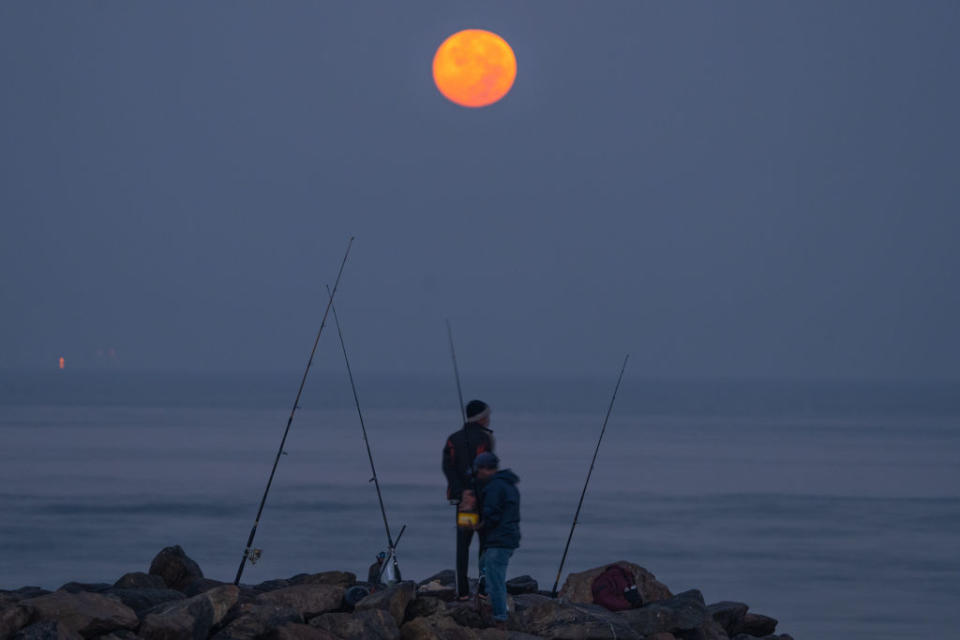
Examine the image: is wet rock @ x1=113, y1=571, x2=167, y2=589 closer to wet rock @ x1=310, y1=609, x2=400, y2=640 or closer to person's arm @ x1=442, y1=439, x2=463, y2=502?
wet rock @ x1=310, y1=609, x2=400, y2=640

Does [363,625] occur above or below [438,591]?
below

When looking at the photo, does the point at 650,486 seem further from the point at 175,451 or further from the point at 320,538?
the point at 175,451

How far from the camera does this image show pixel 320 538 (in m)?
21.1

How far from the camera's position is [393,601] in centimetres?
820

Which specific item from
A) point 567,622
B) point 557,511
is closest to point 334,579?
point 567,622

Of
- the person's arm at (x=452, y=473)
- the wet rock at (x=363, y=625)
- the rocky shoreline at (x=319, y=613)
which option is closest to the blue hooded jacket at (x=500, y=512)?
the person's arm at (x=452, y=473)

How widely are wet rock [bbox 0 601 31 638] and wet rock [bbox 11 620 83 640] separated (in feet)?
0.25

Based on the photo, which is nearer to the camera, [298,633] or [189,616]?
[189,616]

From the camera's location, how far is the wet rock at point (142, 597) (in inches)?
326

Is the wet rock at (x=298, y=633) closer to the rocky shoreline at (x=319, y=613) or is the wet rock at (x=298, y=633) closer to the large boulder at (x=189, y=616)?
the rocky shoreline at (x=319, y=613)

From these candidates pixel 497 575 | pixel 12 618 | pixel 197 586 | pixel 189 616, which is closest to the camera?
pixel 12 618

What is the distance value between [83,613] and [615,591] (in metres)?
Answer: 3.83

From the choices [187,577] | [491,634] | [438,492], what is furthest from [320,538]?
[491,634]

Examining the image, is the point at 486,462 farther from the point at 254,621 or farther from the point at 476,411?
the point at 254,621
